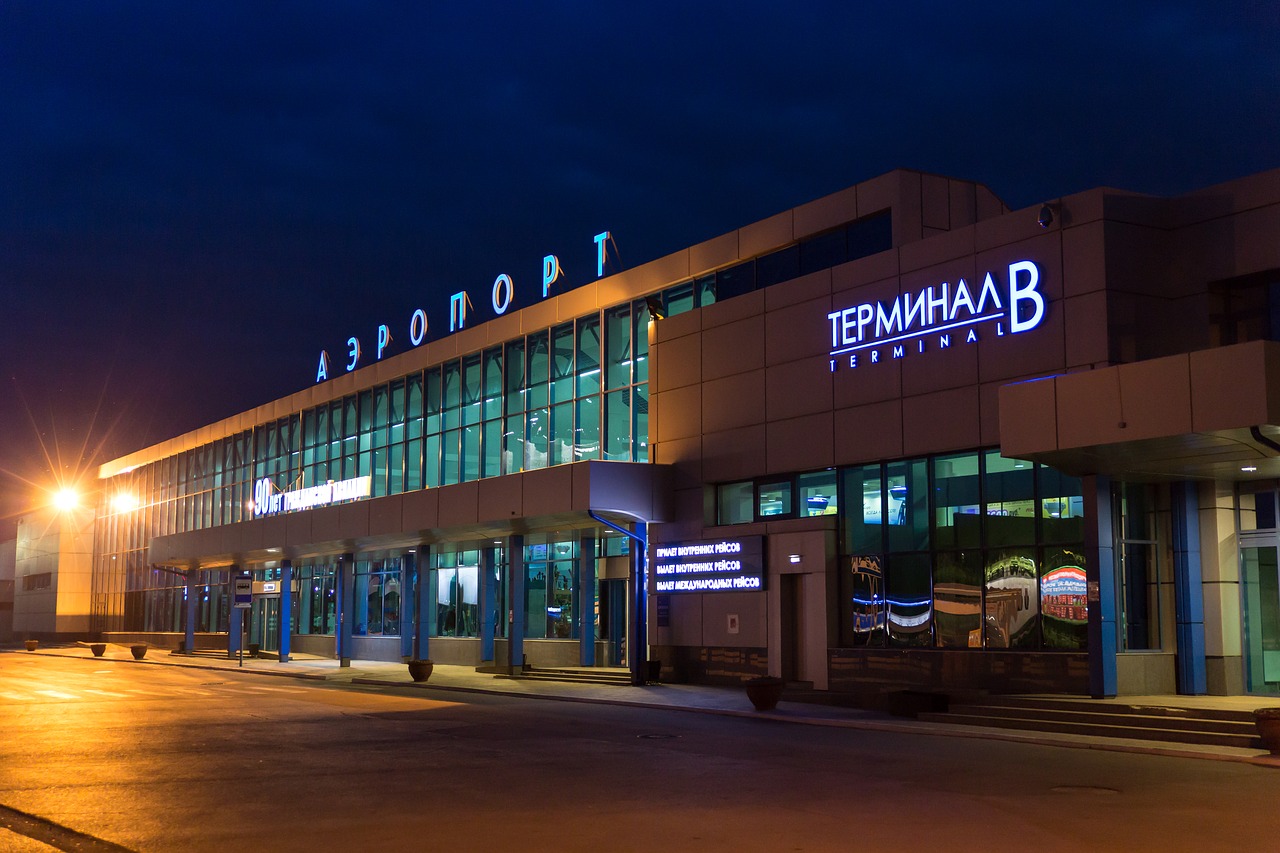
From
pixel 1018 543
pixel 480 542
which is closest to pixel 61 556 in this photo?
pixel 480 542

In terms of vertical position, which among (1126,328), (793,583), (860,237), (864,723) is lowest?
(864,723)

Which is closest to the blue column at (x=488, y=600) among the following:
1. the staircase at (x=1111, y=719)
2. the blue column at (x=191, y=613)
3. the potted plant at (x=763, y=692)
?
the potted plant at (x=763, y=692)

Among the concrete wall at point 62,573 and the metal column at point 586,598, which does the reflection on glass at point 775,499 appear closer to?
the metal column at point 586,598

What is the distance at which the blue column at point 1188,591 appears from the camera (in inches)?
983

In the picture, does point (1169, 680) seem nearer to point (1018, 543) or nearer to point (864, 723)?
point (1018, 543)

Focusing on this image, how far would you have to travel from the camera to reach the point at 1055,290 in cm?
2583

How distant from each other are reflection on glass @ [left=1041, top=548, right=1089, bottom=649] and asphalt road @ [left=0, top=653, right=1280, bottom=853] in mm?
5626

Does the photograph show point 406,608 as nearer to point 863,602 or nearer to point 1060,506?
point 863,602

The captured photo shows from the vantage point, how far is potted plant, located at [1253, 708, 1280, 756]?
1775cm

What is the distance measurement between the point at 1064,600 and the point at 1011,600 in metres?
1.38

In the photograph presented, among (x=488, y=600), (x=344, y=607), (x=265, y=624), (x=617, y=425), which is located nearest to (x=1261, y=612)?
(x=617, y=425)

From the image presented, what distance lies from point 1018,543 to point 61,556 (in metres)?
86.0

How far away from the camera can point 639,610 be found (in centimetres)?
3488

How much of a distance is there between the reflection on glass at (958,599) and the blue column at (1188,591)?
13.5 feet
